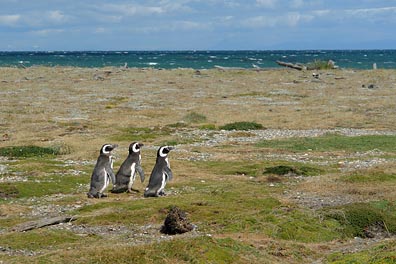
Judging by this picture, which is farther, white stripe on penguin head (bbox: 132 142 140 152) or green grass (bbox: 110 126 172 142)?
green grass (bbox: 110 126 172 142)

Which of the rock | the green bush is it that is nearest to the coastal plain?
the green bush

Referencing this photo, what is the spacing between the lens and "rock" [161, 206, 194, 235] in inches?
549

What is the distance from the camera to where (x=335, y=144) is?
1121 inches

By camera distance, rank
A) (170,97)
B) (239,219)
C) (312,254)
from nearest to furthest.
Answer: (312,254)
(239,219)
(170,97)

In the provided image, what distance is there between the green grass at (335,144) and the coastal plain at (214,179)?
0.08 m

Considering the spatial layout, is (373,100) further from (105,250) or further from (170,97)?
(105,250)

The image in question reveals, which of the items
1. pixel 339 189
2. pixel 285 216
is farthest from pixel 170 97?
pixel 285 216

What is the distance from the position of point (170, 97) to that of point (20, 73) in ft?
119

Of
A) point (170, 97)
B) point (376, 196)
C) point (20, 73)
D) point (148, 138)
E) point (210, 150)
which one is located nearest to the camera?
point (376, 196)

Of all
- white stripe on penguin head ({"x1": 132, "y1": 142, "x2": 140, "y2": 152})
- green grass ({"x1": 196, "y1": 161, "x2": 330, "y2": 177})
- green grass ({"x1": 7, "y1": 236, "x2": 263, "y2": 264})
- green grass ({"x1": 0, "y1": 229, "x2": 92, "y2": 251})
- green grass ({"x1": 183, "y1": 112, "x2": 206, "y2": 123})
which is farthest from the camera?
green grass ({"x1": 183, "y1": 112, "x2": 206, "y2": 123})

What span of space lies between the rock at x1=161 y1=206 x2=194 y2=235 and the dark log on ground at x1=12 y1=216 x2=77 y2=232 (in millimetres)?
2812

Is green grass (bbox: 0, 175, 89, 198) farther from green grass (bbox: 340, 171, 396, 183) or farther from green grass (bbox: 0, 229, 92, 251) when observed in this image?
green grass (bbox: 340, 171, 396, 183)

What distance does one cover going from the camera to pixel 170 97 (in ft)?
173

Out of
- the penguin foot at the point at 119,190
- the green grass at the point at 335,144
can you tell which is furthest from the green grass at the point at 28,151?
the green grass at the point at 335,144
